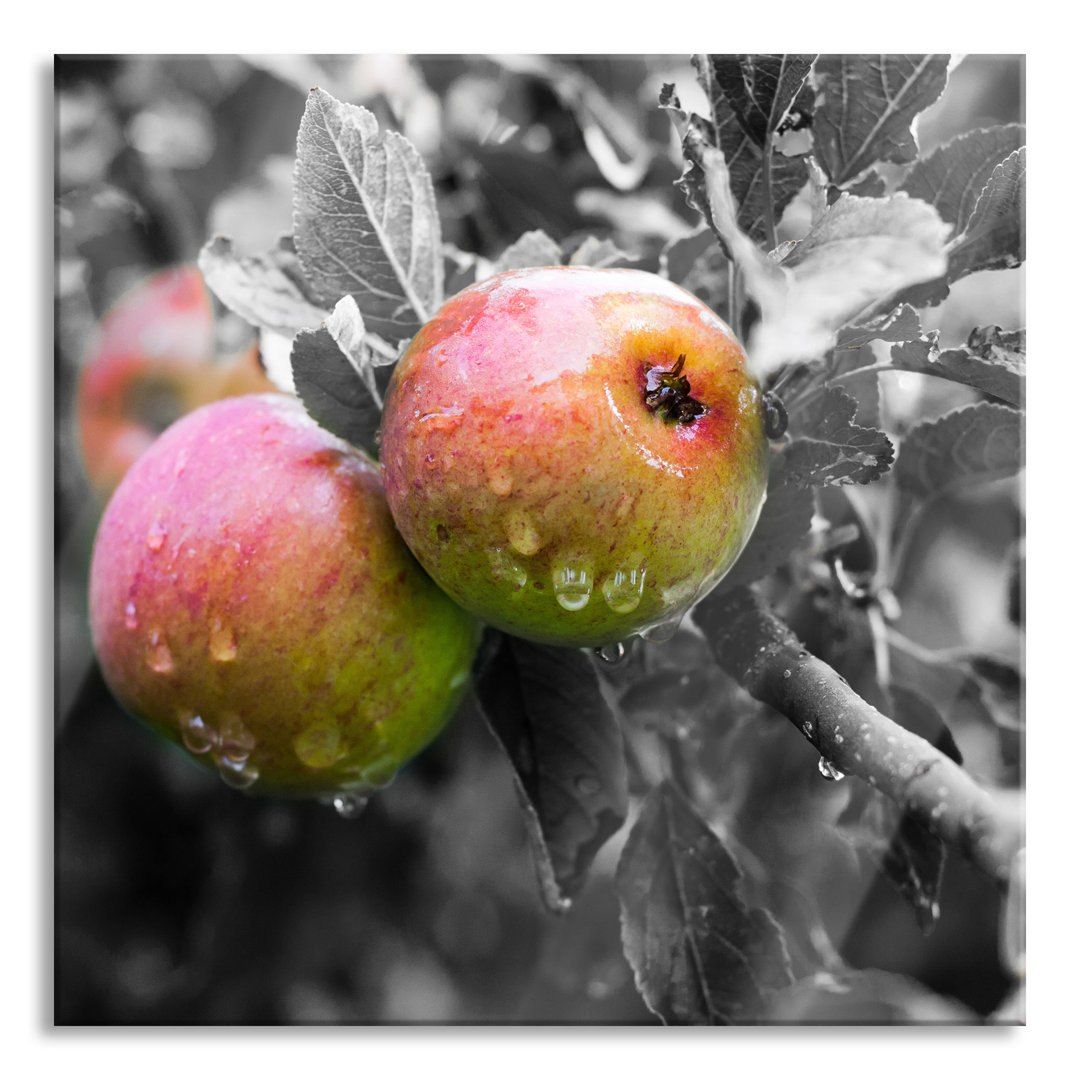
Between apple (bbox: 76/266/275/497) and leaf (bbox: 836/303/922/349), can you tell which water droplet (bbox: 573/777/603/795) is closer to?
leaf (bbox: 836/303/922/349)

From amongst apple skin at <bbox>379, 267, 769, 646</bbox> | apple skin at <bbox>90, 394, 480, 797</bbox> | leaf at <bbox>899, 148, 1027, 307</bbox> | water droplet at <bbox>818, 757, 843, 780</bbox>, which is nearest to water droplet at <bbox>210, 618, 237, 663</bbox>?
apple skin at <bbox>90, 394, 480, 797</bbox>

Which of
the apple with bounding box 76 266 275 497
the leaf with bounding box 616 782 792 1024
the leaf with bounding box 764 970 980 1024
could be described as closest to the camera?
the leaf with bounding box 616 782 792 1024

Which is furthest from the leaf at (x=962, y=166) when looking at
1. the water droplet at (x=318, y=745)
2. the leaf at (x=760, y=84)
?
the water droplet at (x=318, y=745)

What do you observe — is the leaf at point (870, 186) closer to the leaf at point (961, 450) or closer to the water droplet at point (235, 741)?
the leaf at point (961, 450)

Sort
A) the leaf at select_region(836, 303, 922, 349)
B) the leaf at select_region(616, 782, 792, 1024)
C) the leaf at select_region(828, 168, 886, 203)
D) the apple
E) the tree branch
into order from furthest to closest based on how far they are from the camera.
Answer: the apple
the leaf at select_region(616, 782, 792, 1024)
the leaf at select_region(828, 168, 886, 203)
the leaf at select_region(836, 303, 922, 349)
the tree branch

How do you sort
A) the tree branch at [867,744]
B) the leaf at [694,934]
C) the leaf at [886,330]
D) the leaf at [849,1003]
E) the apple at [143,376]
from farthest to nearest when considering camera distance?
the apple at [143,376] < the leaf at [849,1003] < the leaf at [694,934] < the leaf at [886,330] < the tree branch at [867,744]
